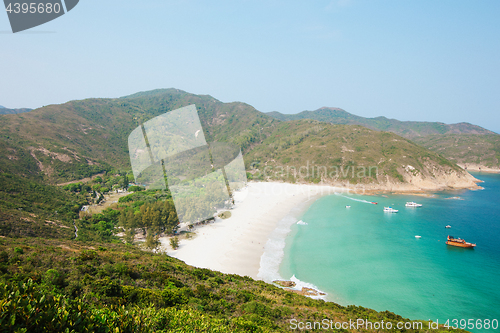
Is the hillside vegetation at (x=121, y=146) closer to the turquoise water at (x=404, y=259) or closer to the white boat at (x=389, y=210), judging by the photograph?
the white boat at (x=389, y=210)

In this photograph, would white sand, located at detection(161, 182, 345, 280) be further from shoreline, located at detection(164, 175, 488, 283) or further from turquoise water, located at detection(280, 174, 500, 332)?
turquoise water, located at detection(280, 174, 500, 332)

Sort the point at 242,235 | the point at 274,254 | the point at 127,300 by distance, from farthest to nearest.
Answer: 1. the point at 242,235
2. the point at 274,254
3. the point at 127,300

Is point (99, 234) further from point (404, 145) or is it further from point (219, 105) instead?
point (219, 105)

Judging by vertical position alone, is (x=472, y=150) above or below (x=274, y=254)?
below

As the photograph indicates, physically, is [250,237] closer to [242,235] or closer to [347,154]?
[242,235]

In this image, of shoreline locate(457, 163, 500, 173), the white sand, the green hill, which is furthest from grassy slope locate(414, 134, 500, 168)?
the white sand

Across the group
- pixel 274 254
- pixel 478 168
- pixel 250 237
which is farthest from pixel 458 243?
pixel 478 168

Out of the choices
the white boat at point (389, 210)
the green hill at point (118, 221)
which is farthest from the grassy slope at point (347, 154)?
the white boat at point (389, 210)
